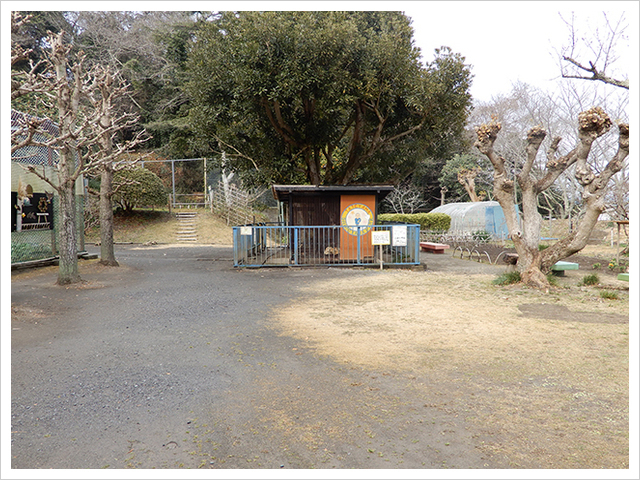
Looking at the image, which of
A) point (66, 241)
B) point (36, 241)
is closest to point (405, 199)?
point (36, 241)

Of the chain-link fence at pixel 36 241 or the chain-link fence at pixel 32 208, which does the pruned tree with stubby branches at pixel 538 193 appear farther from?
the chain-link fence at pixel 36 241

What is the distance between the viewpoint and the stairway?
23.3 metres

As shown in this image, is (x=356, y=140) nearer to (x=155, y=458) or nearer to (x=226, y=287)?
(x=226, y=287)

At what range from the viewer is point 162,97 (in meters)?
30.5

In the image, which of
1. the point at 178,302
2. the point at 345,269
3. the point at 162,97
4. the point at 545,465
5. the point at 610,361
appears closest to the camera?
the point at 545,465

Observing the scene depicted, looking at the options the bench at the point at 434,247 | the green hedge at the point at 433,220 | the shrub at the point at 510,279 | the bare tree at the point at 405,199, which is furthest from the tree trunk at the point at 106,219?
the bare tree at the point at 405,199

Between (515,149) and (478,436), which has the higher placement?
(515,149)

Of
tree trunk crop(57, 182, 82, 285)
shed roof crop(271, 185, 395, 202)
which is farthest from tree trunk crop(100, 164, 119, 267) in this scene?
shed roof crop(271, 185, 395, 202)

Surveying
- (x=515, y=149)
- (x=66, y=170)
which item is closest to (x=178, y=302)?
(x=66, y=170)

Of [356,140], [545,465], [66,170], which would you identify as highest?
[356,140]

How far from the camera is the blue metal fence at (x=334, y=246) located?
40.7ft

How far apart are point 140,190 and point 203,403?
23.3m

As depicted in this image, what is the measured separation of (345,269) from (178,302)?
5.36 meters

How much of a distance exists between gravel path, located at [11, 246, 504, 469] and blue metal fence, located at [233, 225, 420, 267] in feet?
19.6
